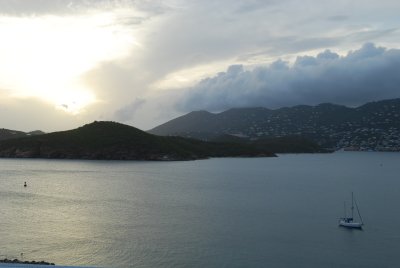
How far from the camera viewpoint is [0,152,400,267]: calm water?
184 ft

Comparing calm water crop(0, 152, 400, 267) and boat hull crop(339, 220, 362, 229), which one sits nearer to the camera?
calm water crop(0, 152, 400, 267)

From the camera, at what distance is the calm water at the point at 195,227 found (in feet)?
184

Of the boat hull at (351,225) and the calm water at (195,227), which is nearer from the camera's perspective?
the calm water at (195,227)

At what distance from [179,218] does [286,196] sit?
147 feet

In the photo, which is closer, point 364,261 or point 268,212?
point 364,261

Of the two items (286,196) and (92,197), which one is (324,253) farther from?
(92,197)

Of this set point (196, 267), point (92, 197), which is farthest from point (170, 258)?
point (92, 197)

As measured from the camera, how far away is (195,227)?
243 feet

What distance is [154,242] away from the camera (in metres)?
62.9

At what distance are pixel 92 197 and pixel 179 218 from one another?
3821 centimetres

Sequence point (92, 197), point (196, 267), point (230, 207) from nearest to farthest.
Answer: point (196, 267) < point (230, 207) < point (92, 197)

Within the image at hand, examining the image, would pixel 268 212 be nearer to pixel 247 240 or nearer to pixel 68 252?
pixel 247 240

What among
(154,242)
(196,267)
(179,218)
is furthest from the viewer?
(179,218)

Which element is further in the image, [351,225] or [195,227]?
[351,225]
